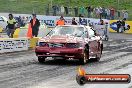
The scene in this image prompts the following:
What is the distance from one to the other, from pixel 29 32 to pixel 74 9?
801 inches

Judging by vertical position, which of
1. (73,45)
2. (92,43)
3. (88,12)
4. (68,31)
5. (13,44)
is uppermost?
(68,31)

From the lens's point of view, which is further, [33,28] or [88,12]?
[88,12]

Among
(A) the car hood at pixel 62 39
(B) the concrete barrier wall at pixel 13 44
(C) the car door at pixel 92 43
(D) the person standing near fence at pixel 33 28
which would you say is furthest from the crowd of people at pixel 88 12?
(A) the car hood at pixel 62 39

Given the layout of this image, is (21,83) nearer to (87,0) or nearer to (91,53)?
(91,53)

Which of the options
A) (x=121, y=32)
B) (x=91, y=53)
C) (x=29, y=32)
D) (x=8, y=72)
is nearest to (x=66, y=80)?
(x=8, y=72)

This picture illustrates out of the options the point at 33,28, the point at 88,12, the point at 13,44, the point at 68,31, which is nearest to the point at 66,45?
the point at 68,31

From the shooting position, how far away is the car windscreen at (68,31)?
16.0 meters

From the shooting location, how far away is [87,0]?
59812mm

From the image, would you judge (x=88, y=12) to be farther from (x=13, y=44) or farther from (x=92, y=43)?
(x=92, y=43)

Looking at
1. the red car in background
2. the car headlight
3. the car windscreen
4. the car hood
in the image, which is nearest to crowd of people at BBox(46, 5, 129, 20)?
the car windscreen

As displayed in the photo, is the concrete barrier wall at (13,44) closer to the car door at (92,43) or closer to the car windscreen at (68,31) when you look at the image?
the car windscreen at (68,31)

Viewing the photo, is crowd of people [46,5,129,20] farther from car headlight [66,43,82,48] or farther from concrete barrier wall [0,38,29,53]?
car headlight [66,43,82,48]

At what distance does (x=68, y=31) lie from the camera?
636 inches

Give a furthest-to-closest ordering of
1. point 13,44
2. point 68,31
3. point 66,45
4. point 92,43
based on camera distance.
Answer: point 13,44 → point 92,43 → point 68,31 → point 66,45
